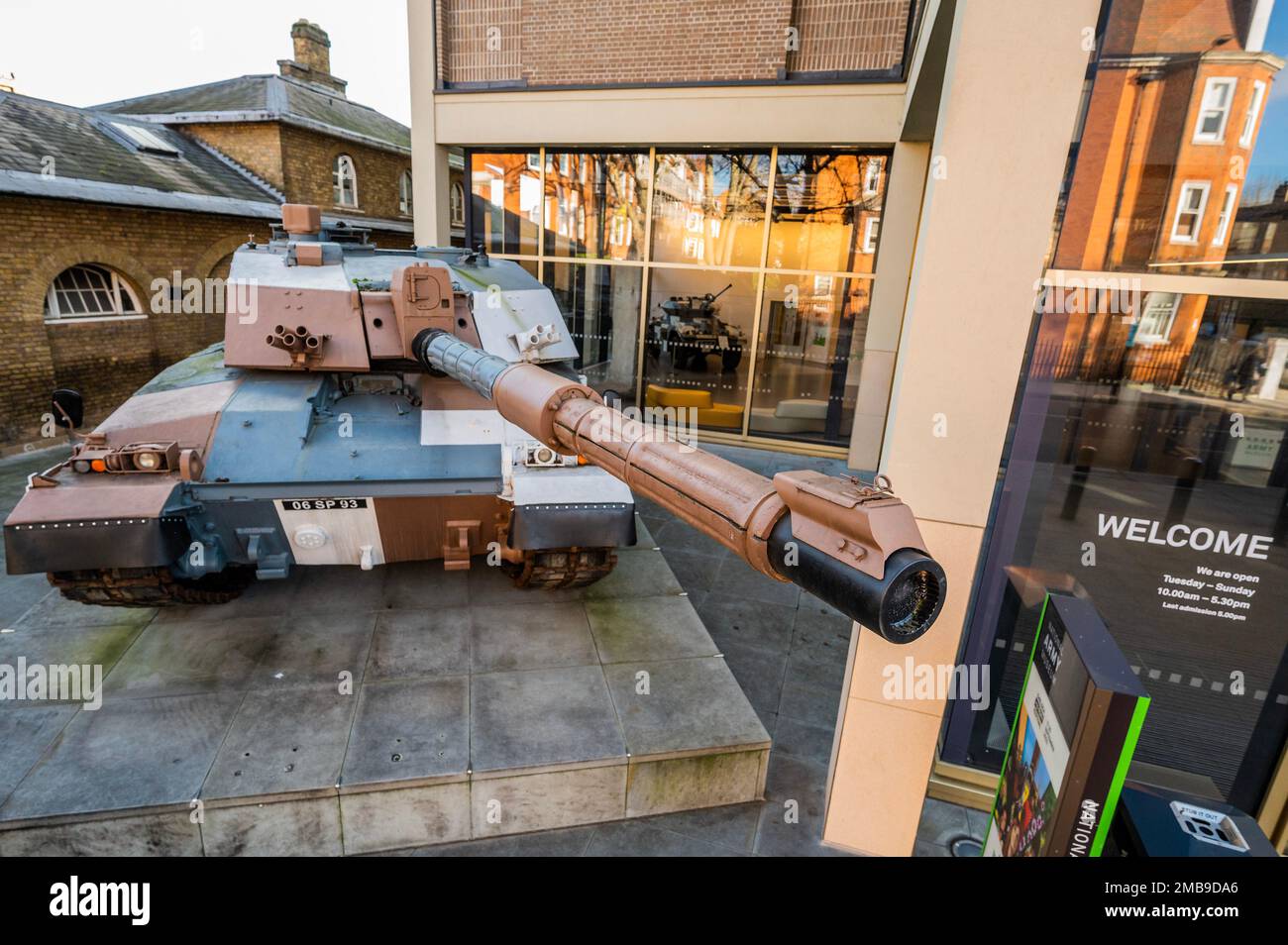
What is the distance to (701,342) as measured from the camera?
39.7 ft

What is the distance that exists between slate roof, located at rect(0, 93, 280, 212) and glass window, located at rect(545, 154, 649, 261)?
6.68 meters

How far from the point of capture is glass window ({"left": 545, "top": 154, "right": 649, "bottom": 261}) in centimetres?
1143

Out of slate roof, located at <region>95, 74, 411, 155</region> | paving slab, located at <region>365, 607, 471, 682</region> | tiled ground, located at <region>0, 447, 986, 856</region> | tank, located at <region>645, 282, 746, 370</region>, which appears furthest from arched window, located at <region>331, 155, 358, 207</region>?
paving slab, located at <region>365, 607, 471, 682</region>

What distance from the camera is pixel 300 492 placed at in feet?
15.9

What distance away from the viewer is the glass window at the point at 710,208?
11078 millimetres

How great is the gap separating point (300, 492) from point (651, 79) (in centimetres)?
867

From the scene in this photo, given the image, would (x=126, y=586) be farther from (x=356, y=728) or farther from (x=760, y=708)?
(x=760, y=708)

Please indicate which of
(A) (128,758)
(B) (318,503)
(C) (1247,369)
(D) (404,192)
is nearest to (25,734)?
(A) (128,758)

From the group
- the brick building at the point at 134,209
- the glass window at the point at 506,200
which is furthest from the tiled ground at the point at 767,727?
the brick building at the point at 134,209

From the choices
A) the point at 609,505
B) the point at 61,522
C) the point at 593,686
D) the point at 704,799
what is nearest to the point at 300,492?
the point at 61,522

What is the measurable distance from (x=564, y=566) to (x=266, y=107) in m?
17.1

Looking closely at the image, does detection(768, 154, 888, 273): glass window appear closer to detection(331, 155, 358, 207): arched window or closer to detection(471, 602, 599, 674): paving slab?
detection(471, 602, 599, 674): paving slab

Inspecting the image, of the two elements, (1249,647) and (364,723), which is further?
(364,723)

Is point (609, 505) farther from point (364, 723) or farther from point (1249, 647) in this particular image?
point (1249, 647)
